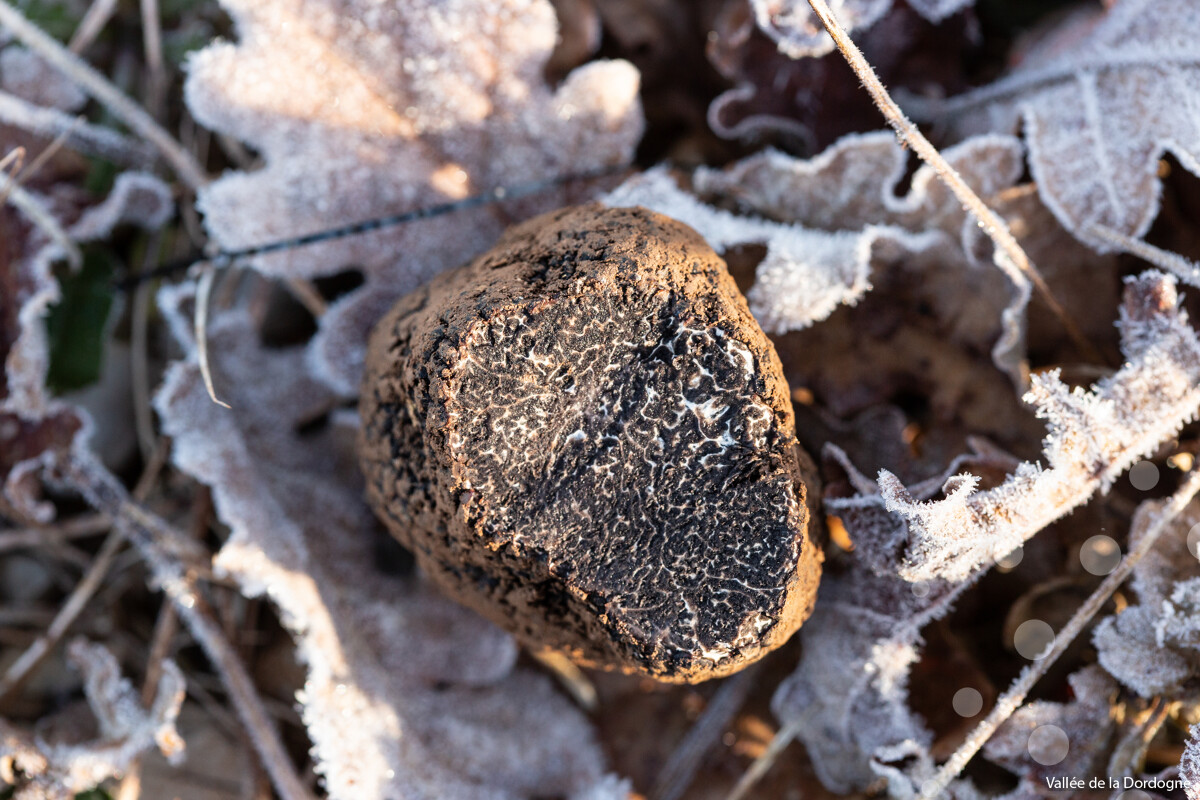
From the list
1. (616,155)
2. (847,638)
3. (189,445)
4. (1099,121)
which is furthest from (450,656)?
(1099,121)

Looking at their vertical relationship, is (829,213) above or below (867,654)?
above

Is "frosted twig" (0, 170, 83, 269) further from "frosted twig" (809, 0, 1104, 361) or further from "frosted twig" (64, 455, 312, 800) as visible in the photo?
"frosted twig" (809, 0, 1104, 361)

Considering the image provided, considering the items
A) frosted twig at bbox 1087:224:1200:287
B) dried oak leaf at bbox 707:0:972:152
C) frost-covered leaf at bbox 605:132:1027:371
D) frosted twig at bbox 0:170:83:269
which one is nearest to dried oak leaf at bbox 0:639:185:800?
frosted twig at bbox 0:170:83:269

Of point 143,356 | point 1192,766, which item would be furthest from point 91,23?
point 1192,766

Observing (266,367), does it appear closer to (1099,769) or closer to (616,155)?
(616,155)

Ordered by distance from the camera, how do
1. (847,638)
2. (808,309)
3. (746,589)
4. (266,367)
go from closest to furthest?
(746,589) → (808,309) → (847,638) → (266,367)

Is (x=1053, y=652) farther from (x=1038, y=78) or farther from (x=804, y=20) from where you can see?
(x=804, y=20)
